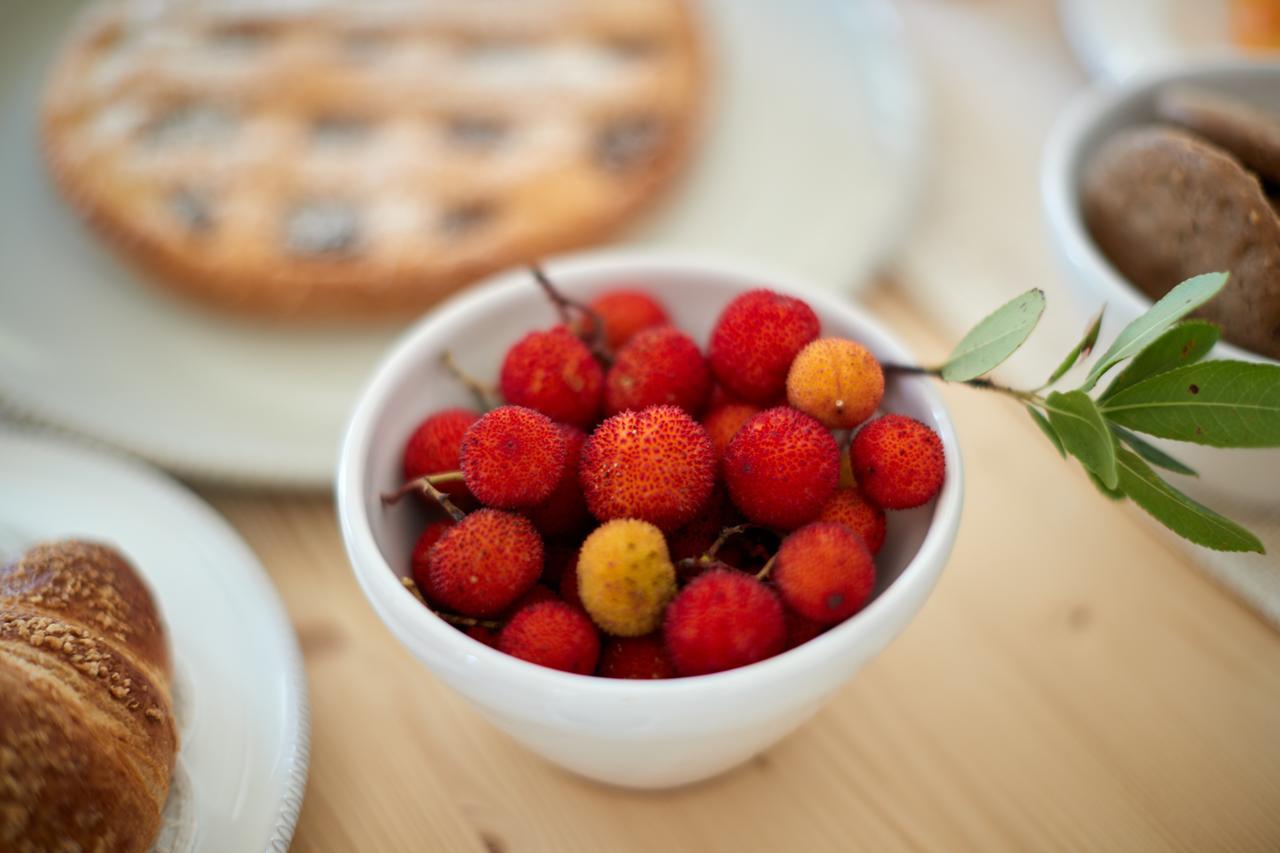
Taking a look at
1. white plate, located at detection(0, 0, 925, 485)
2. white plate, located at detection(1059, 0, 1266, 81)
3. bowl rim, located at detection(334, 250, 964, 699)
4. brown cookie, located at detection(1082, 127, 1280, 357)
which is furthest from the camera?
white plate, located at detection(1059, 0, 1266, 81)

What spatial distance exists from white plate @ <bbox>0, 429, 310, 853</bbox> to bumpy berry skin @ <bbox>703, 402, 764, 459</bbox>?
0.23 m

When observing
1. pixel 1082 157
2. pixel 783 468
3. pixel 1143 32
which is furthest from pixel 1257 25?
pixel 783 468

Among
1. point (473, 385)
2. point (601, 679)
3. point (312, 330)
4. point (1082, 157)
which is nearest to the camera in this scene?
point (601, 679)

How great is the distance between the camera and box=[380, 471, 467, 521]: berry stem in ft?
1.26

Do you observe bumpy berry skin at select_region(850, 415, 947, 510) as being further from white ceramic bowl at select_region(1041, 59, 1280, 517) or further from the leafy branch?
white ceramic bowl at select_region(1041, 59, 1280, 517)

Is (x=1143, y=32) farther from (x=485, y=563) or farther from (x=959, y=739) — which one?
(x=485, y=563)

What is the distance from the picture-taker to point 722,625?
13.0 inches

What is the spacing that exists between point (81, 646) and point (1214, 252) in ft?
1.72

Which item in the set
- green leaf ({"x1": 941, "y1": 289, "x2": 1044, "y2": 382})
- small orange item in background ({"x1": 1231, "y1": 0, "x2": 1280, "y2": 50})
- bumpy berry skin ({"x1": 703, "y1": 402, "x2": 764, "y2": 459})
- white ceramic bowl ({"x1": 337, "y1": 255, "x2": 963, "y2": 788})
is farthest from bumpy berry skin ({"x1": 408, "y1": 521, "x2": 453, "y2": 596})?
small orange item in background ({"x1": 1231, "y1": 0, "x2": 1280, "y2": 50})

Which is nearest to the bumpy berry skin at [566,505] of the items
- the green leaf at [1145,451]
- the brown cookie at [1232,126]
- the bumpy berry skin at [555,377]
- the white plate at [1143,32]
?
the bumpy berry skin at [555,377]

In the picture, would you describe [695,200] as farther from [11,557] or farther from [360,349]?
[11,557]

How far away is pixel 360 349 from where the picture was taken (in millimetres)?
672

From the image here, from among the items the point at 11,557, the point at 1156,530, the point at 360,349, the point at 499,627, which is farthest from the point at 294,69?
the point at 1156,530

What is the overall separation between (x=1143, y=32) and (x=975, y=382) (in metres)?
0.54
